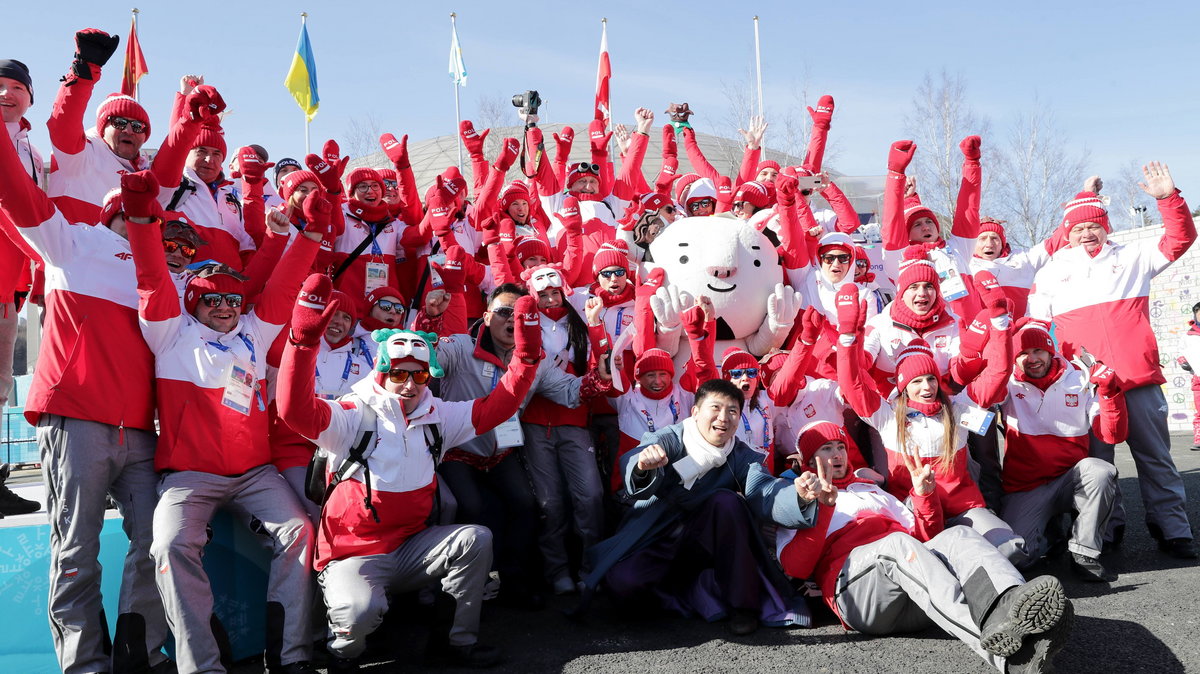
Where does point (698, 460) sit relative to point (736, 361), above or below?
below

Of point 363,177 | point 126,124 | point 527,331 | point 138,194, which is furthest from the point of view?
point 363,177

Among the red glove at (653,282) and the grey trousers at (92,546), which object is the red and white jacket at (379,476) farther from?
the red glove at (653,282)

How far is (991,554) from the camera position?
152 inches

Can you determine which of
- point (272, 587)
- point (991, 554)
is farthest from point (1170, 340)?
point (272, 587)

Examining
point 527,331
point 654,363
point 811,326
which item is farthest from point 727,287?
point 527,331

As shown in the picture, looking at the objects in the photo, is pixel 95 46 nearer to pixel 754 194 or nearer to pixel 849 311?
pixel 849 311

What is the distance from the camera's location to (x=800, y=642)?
4316 millimetres

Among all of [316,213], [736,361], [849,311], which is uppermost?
[316,213]

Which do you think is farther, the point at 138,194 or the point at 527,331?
the point at 527,331

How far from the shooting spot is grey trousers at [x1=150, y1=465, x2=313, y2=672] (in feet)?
12.6

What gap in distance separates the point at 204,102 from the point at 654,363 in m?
3.04

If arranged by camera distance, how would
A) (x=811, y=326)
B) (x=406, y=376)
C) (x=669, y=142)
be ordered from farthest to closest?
(x=669, y=142) < (x=811, y=326) < (x=406, y=376)

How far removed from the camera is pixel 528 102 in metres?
8.71

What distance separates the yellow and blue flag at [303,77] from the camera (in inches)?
526
